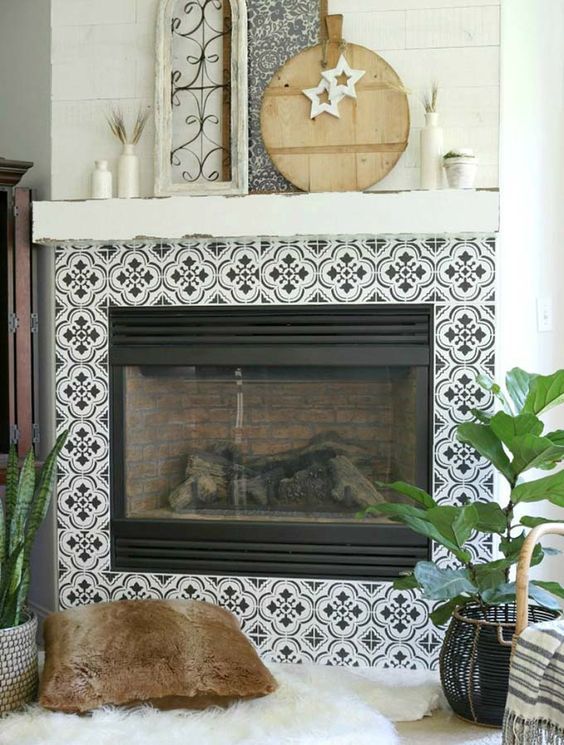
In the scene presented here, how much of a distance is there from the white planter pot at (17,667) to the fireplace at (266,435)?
0.54 meters

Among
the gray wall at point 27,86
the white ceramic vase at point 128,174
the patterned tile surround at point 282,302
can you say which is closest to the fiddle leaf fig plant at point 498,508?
the patterned tile surround at point 282,302

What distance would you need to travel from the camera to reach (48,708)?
263cm

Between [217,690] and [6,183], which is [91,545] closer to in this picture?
[217,690]

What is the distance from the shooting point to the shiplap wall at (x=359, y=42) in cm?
306

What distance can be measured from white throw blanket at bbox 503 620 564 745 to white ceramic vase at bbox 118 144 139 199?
1871 millimetres

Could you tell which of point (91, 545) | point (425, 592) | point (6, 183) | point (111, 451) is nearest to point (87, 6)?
point (6, 183)

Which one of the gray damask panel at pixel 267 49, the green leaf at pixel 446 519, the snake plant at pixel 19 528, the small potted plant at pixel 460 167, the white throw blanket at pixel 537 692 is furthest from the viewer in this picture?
the gray damask panel at pixel 267 49

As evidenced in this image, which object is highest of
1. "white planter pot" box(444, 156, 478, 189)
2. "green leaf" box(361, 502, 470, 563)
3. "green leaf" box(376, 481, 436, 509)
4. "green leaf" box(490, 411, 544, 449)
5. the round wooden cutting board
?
the round wooden cutting board

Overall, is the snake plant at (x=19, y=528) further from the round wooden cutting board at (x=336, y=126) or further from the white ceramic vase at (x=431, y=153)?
the white ceramic vase at (x=431, y=153)

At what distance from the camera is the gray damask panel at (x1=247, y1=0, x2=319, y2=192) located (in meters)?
3.17

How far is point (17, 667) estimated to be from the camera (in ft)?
9.08

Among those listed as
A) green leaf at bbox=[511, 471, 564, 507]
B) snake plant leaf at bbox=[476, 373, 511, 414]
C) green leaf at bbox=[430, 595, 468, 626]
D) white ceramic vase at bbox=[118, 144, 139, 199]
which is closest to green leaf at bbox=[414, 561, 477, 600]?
green leaf at bbox=[430, 595, 468, 626]

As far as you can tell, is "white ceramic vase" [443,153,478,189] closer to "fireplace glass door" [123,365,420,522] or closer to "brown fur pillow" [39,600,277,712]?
"fireplace glass door" [123,365,420,522]

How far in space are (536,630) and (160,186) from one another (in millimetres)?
1830
